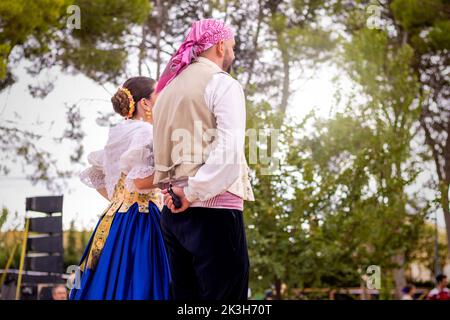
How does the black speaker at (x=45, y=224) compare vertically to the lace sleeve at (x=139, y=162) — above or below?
below

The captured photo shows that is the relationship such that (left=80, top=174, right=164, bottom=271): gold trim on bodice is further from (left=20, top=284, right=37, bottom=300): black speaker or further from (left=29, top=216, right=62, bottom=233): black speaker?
(left=20, top=284, right=37, bottom=300): black speaker

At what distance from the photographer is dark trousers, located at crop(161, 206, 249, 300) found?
9.02 ft

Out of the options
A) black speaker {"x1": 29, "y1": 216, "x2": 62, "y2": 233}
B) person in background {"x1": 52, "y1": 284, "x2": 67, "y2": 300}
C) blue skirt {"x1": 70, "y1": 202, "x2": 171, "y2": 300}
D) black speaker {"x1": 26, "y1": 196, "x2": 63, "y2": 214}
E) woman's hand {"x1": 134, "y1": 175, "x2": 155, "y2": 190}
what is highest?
black speaker {"x1": 26, "y1": 196, "x2": 63, "y2": 214}

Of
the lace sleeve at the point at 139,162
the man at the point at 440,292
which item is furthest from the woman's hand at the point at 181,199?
the man at the point at 440,292

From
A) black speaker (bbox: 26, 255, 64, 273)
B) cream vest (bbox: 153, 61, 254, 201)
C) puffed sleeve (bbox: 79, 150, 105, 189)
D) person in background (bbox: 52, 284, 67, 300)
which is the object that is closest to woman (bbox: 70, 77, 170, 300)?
puffed sleeve (bbox: 79, 150, 105, 189)

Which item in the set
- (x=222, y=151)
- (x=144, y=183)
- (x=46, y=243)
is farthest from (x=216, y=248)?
(x=46, y=243)

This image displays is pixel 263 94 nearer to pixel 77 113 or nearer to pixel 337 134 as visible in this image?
pixel 77 113

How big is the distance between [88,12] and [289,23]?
424cm

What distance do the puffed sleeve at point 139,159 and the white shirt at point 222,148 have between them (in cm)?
74

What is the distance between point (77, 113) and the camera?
1331 centimetres

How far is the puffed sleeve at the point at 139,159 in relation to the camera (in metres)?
3.53

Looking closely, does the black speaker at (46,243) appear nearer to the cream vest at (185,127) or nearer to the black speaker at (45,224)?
the black speaker at (45,224)

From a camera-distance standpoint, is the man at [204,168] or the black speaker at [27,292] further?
the black speaker at [27,292]

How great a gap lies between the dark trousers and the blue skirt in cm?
76
